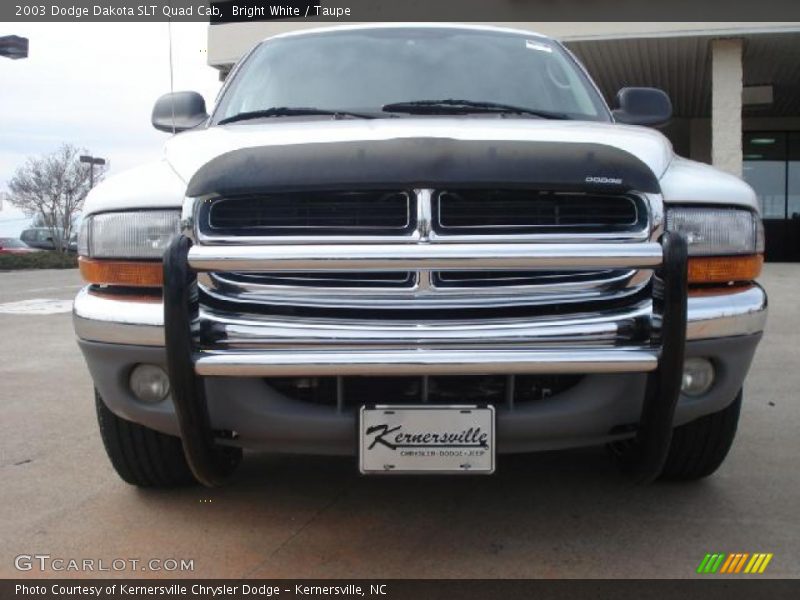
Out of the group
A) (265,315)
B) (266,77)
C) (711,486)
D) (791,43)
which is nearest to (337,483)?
(265,315)

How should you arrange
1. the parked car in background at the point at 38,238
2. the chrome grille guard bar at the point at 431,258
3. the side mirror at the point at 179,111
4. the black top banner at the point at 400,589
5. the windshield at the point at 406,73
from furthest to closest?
the parked car in background at the point at 38,238, the side mirror at the point at 179,111, the windshield at the point at 406,73, the black top banner at the point at 400,589, the chrome grille guard bar at the point at 431,258


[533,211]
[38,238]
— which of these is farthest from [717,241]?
[38,238]

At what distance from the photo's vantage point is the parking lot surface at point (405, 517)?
105 inches

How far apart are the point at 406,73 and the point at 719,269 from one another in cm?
179

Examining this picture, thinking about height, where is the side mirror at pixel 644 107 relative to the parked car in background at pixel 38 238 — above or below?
above

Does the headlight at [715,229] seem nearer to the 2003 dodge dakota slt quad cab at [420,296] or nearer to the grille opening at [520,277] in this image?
the 2003 dodge dakota slt quad cab at [420,296]

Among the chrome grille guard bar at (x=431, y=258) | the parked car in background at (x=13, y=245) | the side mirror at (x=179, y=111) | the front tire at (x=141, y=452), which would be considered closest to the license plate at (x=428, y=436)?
the chrome grille guard bar at (x=431, y=258)

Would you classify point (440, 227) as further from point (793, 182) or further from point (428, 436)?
point (793, 182)

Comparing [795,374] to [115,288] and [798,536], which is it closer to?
[798,536]

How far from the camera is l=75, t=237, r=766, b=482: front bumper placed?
2.36 metres

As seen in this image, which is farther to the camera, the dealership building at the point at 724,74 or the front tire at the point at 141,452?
the dealership building at the point at 724,74

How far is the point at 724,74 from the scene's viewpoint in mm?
15141

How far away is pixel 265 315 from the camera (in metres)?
2.50

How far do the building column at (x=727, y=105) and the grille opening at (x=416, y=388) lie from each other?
13920mm
